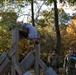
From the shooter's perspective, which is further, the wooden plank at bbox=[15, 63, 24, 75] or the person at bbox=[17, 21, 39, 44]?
the person at bbox=[17, 21, 39, 44]

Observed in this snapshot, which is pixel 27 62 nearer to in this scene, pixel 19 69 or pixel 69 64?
pixel 19 69

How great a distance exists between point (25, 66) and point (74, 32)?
36480mm

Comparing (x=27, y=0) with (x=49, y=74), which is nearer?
(x=49, y=74)

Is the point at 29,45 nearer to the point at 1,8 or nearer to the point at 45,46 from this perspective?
the point at 45,46

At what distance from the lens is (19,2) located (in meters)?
27.6

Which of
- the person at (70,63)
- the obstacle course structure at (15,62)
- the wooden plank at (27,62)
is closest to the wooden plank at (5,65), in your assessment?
the obstacle course structure at (15,62)

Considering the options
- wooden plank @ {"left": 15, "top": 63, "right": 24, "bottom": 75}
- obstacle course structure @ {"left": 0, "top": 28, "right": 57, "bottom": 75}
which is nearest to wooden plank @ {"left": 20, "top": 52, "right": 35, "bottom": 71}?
obstacle course structure @ {"left": 0, "top": 28, "right": 57, "bottom": 75}

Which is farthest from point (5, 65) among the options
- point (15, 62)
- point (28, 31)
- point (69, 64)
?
point (69, 64)

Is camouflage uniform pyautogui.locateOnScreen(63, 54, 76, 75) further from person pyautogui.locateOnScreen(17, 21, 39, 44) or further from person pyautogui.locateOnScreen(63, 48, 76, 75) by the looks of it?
person pyautogui.locateOnScreen(17, 21, 39, 44)

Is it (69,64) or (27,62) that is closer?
(27,62)

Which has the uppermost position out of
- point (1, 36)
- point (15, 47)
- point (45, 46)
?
point (15, 47)

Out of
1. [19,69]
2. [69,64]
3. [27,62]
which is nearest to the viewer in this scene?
[19,69]

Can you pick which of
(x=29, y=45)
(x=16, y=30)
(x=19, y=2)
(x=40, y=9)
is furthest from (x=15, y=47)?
(x=29, y=45)

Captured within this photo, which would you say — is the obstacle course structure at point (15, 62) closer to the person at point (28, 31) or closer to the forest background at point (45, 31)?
the person at point (28, 31)
